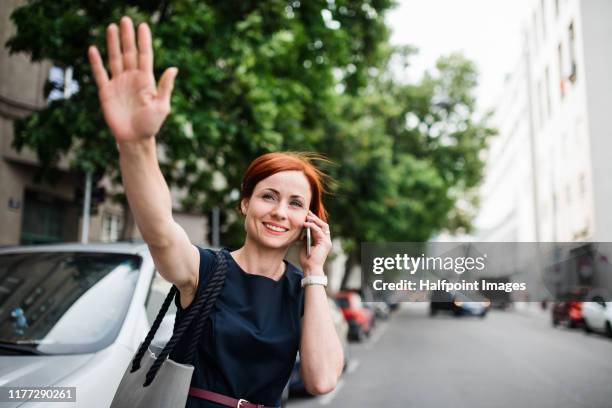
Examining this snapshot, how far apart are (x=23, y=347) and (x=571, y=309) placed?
141 inches

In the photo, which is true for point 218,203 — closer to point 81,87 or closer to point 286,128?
point 286,128

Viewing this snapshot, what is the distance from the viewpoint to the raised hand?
1293mm

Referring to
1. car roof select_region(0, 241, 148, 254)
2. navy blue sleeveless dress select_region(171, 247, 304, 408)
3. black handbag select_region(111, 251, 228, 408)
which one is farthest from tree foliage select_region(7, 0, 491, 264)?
black handbag select_region(111, 251, 228, 408)

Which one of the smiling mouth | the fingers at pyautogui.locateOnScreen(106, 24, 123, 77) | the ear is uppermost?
the fingers at pyautogui.locateOnScreen(106, 24, 123, 77)

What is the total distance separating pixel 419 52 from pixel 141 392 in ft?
88.4

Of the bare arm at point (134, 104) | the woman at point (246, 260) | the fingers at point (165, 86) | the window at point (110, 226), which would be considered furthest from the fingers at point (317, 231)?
the window at point (110, 226)

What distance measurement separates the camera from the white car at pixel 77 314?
2389mm

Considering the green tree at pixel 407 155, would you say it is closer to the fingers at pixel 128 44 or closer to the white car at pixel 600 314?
the white car at pixel 600 314

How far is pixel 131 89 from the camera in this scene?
131 cm

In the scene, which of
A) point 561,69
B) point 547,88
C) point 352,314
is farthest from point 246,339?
point 352,314

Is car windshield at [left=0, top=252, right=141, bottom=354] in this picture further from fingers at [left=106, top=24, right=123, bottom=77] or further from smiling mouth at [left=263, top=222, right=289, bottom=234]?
fingers at [left=106, top=24, right=123, bottom=77]

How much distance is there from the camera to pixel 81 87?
8.40 meters

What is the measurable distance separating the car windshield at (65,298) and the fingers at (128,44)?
1847mm

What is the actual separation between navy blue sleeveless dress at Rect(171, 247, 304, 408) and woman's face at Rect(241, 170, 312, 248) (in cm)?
13
